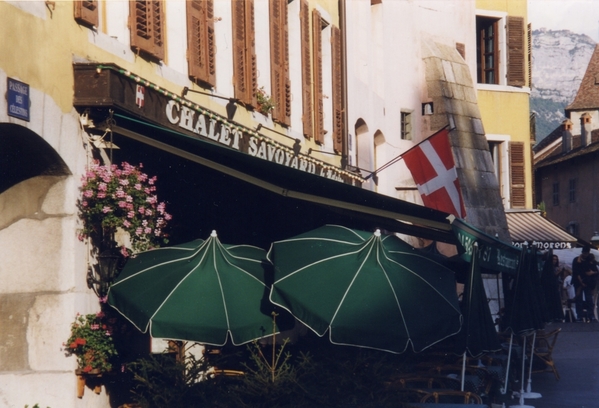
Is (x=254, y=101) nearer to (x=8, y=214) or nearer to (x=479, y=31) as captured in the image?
(x=8, y=214)

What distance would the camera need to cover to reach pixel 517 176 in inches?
1141

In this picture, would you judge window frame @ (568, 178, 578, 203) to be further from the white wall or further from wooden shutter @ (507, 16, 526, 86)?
the white wall

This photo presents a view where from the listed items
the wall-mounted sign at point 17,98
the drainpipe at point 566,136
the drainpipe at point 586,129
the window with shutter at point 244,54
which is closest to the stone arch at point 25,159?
the wall-mounted sign at point 17,98

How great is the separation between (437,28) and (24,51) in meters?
19.8

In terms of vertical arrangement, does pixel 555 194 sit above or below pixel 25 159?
above

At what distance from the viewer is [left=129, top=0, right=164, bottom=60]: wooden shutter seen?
35.0 ft

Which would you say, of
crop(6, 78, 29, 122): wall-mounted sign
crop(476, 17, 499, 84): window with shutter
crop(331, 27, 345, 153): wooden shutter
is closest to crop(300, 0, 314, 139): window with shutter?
crop(331, 27, 345, 153): wooden shutter

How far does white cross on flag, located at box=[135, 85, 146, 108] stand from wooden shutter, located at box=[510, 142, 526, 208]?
→ 1997 centimetres

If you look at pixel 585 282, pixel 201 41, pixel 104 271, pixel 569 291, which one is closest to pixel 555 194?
pixel 569 291

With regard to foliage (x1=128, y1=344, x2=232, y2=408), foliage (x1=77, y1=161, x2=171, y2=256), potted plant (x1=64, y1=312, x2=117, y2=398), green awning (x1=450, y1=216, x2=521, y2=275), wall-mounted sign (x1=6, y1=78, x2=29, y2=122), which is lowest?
foliage (x1=128, y1=344, x2=232, y2=408)

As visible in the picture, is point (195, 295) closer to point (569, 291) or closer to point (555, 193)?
point (569, 291)

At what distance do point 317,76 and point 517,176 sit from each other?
38.9 feet

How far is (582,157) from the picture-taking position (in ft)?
170

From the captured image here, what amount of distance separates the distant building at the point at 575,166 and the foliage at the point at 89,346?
42375 millimetres
